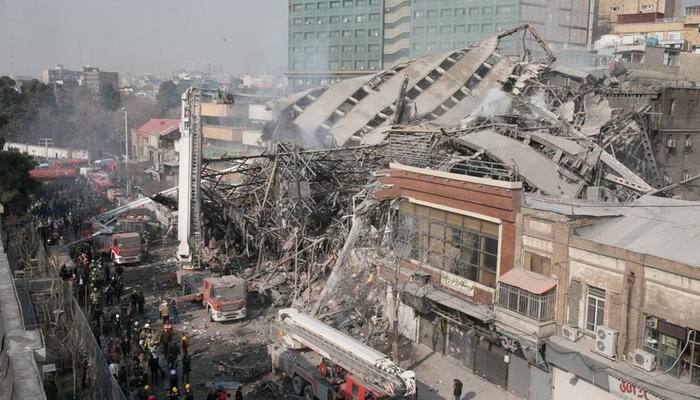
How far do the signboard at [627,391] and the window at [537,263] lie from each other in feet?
11.0

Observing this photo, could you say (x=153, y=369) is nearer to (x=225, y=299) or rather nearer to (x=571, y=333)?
(x=225, y=299)

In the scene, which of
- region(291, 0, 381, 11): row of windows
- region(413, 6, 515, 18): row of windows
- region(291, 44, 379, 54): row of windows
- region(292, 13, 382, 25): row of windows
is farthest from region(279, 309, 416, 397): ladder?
region(291, 0, 381, 11): row of windows

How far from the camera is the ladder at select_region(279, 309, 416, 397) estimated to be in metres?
16.2

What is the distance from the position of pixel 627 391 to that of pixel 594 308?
222 cm

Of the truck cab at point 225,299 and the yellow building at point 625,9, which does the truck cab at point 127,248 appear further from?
the yellow building at point 625,9

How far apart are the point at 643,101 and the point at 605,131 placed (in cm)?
319

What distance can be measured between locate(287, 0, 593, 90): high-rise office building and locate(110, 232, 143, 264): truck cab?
50777 mm

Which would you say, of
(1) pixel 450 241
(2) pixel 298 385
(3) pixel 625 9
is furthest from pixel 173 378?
(3) pixel 625 9

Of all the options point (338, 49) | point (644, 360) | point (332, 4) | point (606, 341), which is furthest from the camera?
point (332, 4)

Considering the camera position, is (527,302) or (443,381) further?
(443,381)

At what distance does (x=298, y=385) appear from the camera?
1912 cm

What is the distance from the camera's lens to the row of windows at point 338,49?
100406 mm

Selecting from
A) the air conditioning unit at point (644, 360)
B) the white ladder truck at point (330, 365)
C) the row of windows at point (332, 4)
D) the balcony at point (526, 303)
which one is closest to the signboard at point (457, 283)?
the balcony at point (526, 303)

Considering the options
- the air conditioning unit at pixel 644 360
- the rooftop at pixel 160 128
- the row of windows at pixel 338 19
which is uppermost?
the row of windows at pixel 338 19
